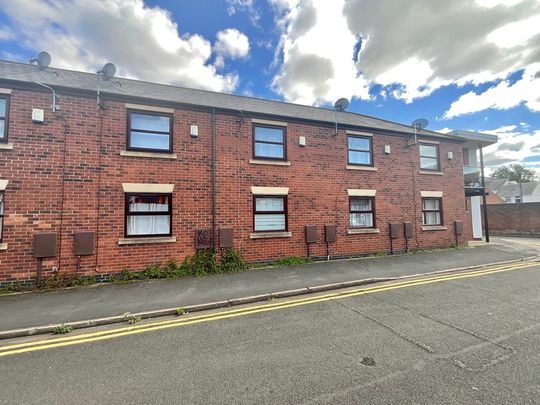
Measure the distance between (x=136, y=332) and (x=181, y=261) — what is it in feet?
13.6

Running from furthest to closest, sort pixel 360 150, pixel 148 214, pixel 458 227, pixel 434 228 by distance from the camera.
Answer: pixel 458 227, pixel 434 228, pixel 360 150, pixel 148 214

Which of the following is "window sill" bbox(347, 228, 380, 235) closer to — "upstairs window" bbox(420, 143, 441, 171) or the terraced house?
the terraced house

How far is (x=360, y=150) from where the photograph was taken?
1169cm

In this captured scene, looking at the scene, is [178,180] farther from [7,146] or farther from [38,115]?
[7,146]

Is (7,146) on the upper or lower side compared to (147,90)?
lower

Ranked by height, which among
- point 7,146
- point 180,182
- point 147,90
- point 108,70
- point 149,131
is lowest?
point 180,182

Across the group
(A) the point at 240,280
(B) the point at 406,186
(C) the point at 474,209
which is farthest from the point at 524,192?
(A) the point at 240,280

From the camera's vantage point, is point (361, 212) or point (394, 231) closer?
point (361, 212)

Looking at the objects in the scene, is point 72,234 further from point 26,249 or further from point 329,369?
point 329,369

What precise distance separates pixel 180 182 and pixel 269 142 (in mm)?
3718

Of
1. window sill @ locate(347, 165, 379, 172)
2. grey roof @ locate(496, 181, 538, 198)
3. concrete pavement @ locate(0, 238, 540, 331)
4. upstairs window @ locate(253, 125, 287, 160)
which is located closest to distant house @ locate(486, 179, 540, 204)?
grey roof @ locate(496, 181, 538, 198)

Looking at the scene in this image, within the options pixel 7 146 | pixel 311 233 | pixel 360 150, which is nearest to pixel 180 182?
pixel 7 146

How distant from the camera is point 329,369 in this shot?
323cm

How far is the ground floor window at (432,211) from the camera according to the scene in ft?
42.0
